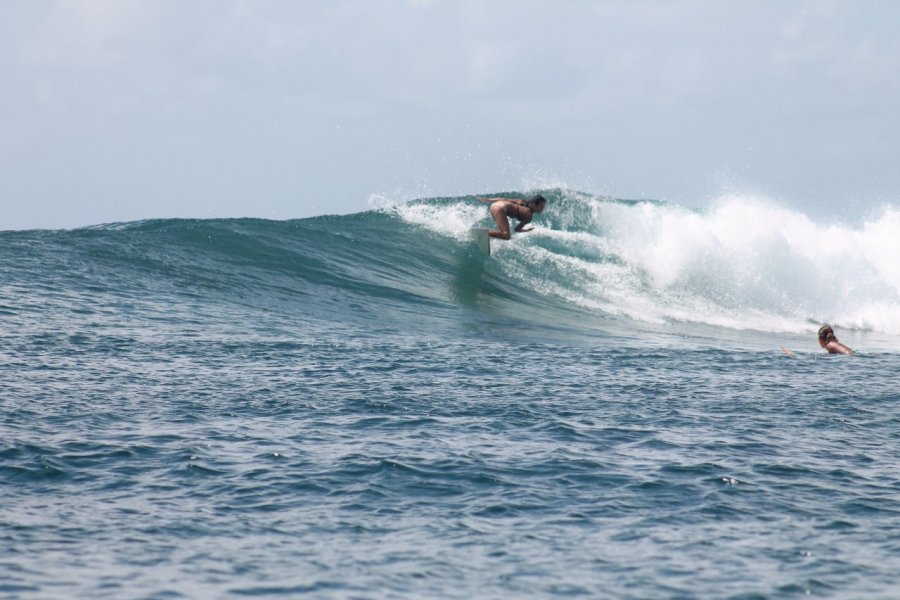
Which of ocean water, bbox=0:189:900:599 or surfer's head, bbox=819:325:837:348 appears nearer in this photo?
ocean water, bbox=0:189:900:599

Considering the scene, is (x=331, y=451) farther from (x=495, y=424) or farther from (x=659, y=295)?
(x=659, y=295)

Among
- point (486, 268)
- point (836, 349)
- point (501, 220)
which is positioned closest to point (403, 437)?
point (836, 349)

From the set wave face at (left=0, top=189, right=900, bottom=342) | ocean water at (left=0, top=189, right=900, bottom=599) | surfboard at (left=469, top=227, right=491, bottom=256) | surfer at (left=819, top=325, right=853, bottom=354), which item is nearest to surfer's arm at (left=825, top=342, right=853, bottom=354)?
surfer at (left=819, top=325, right=853, bottom=354)

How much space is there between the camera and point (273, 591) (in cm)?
571

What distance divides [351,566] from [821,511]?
359cm

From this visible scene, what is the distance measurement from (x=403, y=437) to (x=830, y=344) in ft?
30.7

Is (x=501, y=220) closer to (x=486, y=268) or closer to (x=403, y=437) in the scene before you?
(x=486, y=268)

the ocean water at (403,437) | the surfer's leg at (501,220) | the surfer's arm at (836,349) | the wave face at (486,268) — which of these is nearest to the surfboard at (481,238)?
the wave face at (486,268)

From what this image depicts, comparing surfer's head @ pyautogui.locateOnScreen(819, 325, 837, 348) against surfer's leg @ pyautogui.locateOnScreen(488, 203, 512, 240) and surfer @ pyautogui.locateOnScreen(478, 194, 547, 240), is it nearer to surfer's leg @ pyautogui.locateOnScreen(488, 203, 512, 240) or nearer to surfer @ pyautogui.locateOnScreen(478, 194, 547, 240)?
surfer @ pyautogui.locateOnScreen(478, 194, 547, 240)

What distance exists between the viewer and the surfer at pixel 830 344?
15.8 m

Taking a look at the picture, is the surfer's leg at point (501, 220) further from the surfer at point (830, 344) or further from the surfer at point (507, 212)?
the surfer at point (830, 344)

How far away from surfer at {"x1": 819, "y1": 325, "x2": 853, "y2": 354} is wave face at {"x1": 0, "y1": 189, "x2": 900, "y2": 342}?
3.95m

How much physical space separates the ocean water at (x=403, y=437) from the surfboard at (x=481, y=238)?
2272 millimetres

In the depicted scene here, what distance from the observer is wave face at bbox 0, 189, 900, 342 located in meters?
17.8
